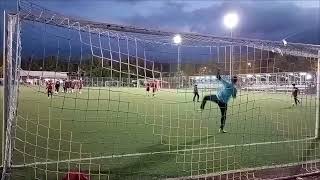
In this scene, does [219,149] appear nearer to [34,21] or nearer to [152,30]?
[152,30]

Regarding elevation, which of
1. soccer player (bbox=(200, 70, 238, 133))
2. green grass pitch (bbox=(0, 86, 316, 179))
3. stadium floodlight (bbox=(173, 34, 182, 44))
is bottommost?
green grass pitch (bbox=(0, 86, 316, 179))

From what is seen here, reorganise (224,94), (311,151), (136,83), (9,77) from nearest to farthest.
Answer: (9,77) < (136,83) < (311,151) < (224,94)

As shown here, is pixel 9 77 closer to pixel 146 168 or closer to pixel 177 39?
pixel 146 168

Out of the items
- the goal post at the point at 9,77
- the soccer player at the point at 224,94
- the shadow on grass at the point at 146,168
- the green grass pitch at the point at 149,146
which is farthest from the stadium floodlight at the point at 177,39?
the soccer player at the point at 224,94

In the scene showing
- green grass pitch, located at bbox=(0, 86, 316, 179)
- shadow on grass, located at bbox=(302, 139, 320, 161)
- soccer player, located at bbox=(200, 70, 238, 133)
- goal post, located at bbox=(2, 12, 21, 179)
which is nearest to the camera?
goal post, located at bbox=(2, 12, 21, 179)

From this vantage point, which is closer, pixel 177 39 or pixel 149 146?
pixel 177 39

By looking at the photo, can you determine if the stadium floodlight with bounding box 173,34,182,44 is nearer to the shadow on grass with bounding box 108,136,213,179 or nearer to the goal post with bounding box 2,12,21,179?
the shadow on grass with bounding box 108,136,213,179

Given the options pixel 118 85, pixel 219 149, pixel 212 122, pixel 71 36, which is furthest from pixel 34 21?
pixel 212 122

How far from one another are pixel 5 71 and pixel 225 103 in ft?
22.3

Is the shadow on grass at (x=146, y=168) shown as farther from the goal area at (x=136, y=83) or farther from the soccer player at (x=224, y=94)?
the soccer player at (x=224, y=94)

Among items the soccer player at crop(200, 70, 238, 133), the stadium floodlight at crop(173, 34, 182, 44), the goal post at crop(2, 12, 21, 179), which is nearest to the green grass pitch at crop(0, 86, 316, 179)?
the soccer player at crop(200, 70, 238, 133)

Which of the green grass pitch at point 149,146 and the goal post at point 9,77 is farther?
the green grass pitch at point 149,146

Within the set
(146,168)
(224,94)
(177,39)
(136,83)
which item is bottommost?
(146,168)

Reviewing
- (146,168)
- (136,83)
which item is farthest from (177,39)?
(146,168)
